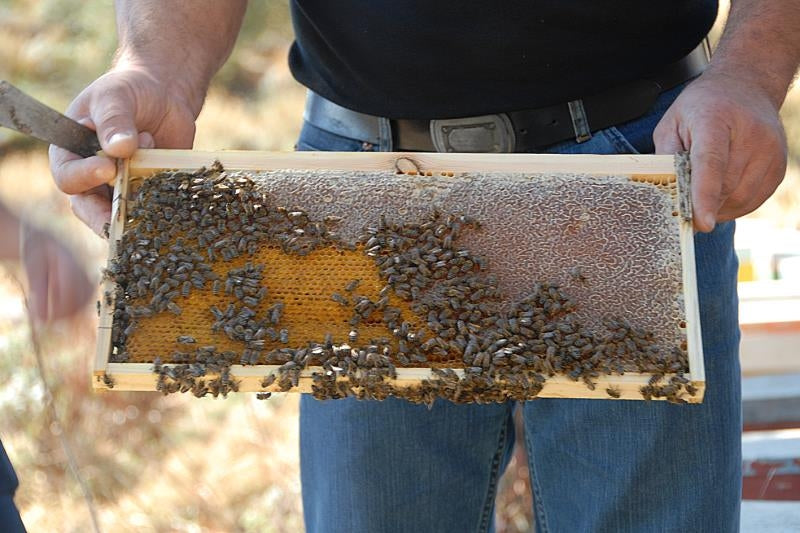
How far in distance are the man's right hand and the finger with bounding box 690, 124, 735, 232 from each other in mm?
1558

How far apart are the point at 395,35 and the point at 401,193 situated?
60 cm

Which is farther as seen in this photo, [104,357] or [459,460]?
[459,460]

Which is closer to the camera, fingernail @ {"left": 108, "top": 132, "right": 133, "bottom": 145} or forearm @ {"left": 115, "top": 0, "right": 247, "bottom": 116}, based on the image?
fingernail @ {"left": 108, "top": 132, "right": 133, "bottom": 145}

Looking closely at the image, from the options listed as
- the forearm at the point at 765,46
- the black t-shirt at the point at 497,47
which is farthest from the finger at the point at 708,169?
the black t-shirt at the point at 497,47

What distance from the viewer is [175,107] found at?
9.06 ft

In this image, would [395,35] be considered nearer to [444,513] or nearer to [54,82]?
[444,513]

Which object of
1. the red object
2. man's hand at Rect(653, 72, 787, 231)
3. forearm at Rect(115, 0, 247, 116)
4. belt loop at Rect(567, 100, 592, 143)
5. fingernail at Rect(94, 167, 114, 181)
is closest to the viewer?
man's hand at Rect(653, 72, 787, 231)

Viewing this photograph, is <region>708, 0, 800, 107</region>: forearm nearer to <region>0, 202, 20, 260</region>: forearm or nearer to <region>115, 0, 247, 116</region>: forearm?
<region>115, 0, 247, 116</region>: forearm

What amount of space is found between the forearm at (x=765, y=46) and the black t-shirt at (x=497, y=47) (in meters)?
0.16

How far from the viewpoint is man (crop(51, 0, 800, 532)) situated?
257 cm

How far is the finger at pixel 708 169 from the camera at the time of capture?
2.30 m

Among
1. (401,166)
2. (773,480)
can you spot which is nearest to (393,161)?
(401,166)

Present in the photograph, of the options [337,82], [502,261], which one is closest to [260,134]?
[337,82]

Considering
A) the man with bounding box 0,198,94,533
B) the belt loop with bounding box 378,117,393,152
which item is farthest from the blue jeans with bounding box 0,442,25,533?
the belt loop with bounding box 378,117,393,152
